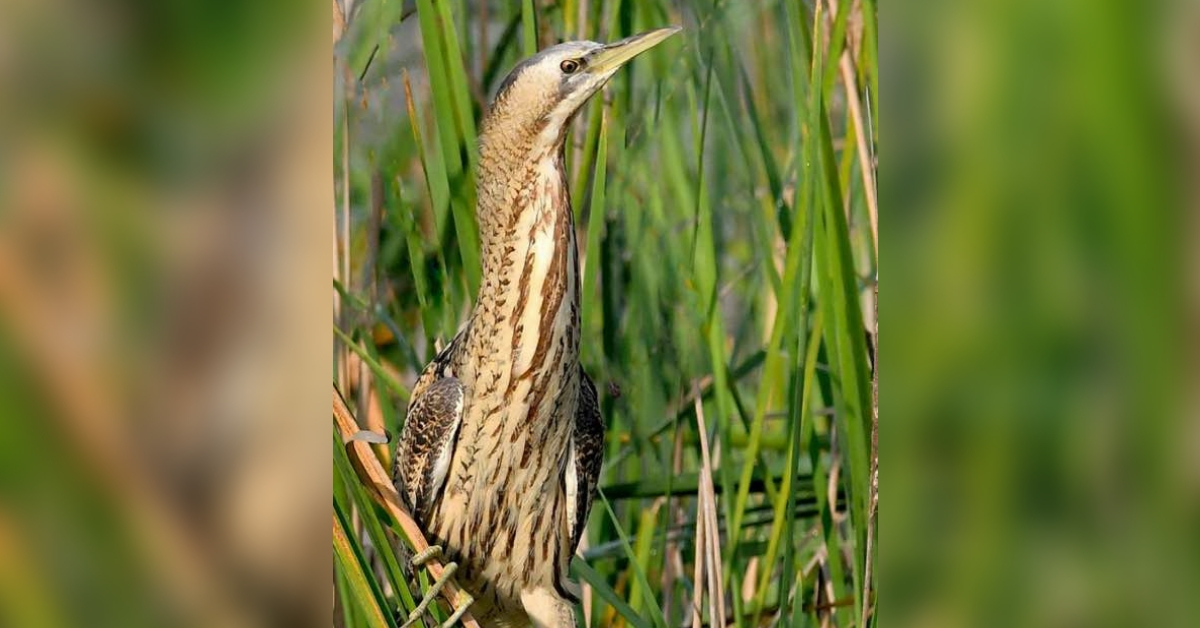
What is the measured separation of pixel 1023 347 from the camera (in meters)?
1.06

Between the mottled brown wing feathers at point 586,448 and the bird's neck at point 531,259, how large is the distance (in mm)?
40

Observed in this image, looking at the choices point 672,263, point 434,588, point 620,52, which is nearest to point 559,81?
point 620,52

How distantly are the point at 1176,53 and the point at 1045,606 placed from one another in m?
0.47

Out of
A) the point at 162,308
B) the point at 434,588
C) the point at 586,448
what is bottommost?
the point at 434,588

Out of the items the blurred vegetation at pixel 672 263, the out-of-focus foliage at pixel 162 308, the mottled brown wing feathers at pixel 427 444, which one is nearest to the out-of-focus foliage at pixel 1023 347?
the blurred vegetation at pixel 672 263

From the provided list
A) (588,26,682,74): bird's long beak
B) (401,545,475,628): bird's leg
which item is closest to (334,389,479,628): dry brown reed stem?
(401,545,475,628): bird's leg

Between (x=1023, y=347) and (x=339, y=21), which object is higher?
(x=339, y=21)

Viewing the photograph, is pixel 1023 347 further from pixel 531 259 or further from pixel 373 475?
pixel 373 475

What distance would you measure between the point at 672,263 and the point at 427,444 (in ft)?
0.77

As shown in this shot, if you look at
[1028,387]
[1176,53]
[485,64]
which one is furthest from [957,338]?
[485,64]

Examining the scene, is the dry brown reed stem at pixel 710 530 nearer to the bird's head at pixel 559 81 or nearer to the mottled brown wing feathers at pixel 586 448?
the mottled brown wing feathers at pixel 586 448

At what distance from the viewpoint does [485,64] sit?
96 centimetres

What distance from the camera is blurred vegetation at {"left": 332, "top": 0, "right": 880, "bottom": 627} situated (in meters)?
0.97

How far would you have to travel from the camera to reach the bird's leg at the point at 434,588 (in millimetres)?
1000
